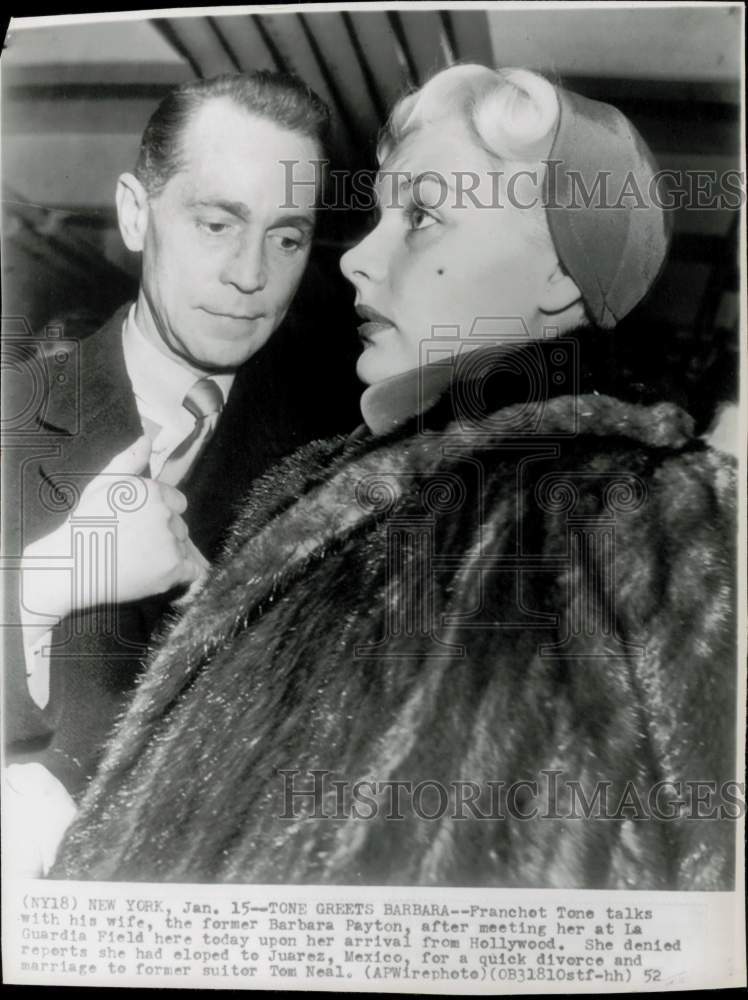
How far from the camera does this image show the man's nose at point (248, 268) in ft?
3.99

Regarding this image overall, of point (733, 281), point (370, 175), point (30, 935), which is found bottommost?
point (30, 935)

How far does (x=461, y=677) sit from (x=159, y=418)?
50cm

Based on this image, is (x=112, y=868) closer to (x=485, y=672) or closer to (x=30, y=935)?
(x=30, y=935)

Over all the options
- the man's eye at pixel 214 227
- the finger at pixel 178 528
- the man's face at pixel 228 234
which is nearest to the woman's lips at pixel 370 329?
the man's face at pixel 228 234

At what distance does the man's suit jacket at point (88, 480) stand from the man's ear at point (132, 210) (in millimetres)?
88

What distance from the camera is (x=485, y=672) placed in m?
1.15

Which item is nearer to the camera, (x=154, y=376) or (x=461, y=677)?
(x=461, y=677)

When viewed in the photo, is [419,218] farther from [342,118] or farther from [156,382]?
[156,382]

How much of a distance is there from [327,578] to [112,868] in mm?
452

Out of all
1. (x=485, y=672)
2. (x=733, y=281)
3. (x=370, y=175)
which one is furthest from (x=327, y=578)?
(x=733, y=281)

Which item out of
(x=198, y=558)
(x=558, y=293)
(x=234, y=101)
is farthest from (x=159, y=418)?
(x=558, y=293)

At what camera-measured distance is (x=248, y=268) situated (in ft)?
4.00

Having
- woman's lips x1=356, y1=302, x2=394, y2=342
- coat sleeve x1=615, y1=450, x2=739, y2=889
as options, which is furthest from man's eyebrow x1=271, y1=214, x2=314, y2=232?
coat sleeve x1=615, y1=450, x2=739, y2=889

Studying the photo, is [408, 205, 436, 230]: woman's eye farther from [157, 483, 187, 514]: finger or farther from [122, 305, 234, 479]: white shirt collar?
[157, 483, 187, 514]: finger
